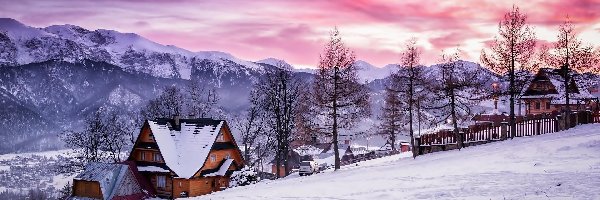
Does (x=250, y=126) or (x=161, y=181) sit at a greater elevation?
(x=250, y=126)

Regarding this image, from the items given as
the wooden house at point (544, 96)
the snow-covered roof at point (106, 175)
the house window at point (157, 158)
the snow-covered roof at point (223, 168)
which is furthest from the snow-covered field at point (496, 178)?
the wooden house at point (544, 96)

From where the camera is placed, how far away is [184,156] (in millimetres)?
46500

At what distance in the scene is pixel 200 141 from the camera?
156 ft

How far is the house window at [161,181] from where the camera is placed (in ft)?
151

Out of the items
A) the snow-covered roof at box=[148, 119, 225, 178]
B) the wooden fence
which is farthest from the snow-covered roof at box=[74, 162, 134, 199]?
the wooden fence

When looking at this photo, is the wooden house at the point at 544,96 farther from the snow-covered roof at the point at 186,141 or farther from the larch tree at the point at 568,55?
the snow-covered roof at the point at 186,141

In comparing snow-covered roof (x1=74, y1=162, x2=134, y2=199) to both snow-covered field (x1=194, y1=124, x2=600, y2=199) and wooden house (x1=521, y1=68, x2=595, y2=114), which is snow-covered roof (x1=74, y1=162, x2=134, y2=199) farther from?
wooden house (x1=521, y1=68, x2=595, y2=114)

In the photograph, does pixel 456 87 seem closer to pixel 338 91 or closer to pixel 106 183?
pixel 338 91

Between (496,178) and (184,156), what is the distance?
35.1m

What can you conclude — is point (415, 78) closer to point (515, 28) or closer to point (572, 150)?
point (515, 28)

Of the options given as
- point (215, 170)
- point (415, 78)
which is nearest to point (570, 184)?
point (415, 78)

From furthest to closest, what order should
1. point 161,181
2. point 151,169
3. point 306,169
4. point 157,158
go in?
point 157,158 < point 161,181 < point 151,169 < point 306,169

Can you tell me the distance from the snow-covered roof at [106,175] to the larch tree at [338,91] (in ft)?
65.0

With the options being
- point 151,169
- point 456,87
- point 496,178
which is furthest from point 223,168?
point 496,178
